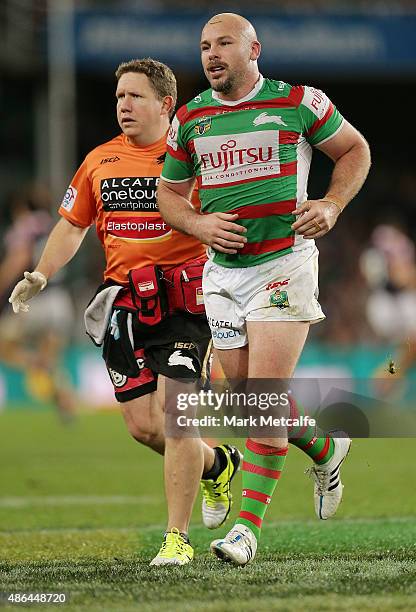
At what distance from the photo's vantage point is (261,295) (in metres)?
5.18

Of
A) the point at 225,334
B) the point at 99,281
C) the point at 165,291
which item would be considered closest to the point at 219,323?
the point at 225,334

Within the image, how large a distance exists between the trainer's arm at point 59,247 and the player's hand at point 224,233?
3.83 feet

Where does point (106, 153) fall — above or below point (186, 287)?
above

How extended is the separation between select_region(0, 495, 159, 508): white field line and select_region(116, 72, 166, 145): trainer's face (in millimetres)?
3149

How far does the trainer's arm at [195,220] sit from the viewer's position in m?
5.12

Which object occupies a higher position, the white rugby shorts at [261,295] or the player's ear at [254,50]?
the player's ear at [254,50]

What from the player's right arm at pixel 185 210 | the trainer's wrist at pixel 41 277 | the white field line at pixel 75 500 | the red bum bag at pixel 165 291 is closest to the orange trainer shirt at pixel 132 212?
the red bum bag at pixel 165 291

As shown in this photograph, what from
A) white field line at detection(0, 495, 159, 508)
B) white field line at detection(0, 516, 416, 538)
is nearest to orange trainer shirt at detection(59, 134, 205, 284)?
white field line at detection(0, 516, 416, 538)

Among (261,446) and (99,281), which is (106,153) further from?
(99,281)

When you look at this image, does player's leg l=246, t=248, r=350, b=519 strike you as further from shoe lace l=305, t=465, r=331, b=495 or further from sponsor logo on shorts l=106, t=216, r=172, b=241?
sponsor logo on shorts l=106, t=216, r=172, b=241

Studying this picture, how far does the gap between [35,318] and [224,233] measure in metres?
10.5

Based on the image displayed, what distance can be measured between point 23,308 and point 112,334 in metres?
0.44

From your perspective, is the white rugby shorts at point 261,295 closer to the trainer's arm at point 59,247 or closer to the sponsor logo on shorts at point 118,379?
the sponsor logo on shorts at point 118,379

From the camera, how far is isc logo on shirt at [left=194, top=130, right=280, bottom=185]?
512 cm
